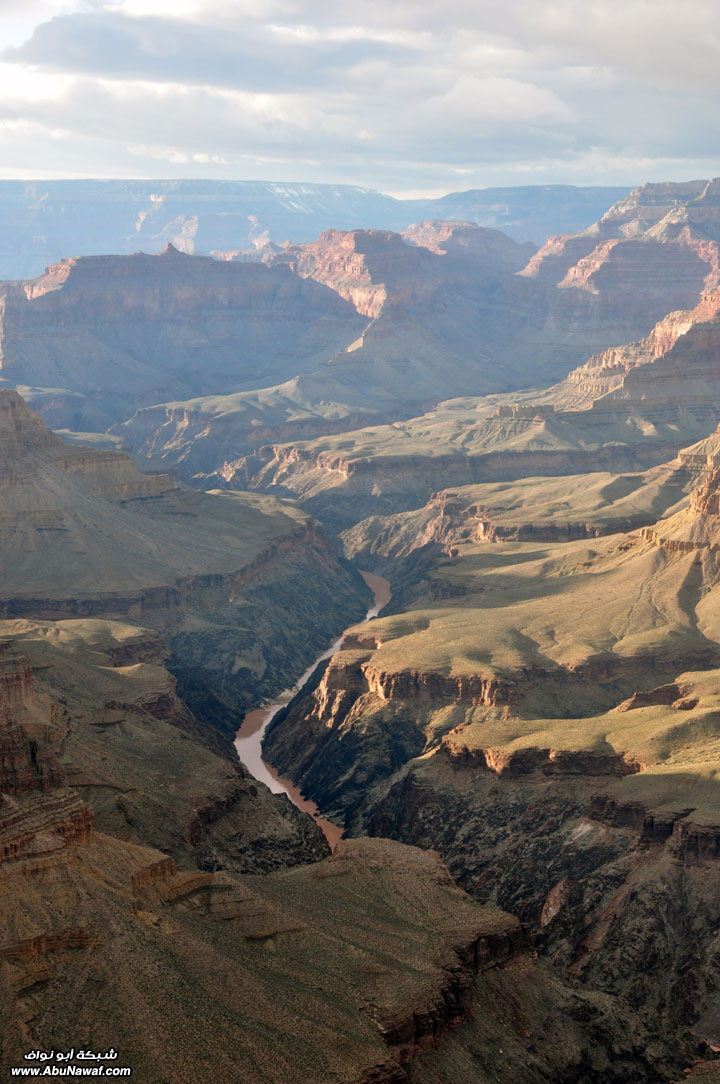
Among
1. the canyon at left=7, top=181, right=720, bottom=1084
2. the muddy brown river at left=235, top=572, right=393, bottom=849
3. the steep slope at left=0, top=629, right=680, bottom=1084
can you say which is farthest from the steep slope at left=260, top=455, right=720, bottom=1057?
the steep slope at left=0, top=629, right=680, bottom=1084

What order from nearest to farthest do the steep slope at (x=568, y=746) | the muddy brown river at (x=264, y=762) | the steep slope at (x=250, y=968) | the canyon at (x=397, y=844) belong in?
the steep slope at (x=250, y=968) → the canyon at (x=397, y=844) → the steep slope at (x=568, y=746) → the muddy brown river at (x=264, y=762)

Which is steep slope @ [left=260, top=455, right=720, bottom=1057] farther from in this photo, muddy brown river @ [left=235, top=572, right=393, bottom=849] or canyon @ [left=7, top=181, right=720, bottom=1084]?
muddy brown river @ [left=235, top=572, right=393, bottom=849]

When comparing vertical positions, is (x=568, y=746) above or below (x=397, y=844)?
below

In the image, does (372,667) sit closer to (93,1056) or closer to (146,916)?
(146,916)

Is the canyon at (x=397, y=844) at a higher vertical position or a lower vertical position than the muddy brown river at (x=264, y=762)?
higher

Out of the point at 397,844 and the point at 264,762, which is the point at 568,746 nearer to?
the point at 397,844

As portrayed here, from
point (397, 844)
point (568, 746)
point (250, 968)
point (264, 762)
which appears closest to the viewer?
point (250, 968)

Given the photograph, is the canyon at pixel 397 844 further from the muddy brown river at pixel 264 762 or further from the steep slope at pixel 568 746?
the muddy brown river at pixel 264 762

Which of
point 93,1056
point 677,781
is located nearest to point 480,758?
point 677,781

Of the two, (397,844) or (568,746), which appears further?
(568,746)

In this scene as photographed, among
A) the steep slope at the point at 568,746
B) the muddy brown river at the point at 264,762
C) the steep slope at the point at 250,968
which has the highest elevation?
the steep slope at the point at 250,968

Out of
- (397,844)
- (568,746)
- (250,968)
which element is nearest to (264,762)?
(568,746)

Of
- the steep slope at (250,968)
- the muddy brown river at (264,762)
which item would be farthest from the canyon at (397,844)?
the muddy brown river at (264,762)

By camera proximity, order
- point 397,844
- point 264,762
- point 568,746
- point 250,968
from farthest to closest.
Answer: point 264,762
point 568,746
point 397,844
point 250,968
